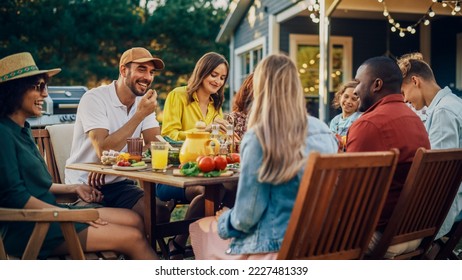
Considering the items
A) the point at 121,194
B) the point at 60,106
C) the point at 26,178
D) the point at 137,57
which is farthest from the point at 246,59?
the point at 26,178

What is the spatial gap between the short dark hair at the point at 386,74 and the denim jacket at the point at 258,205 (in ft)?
2.27

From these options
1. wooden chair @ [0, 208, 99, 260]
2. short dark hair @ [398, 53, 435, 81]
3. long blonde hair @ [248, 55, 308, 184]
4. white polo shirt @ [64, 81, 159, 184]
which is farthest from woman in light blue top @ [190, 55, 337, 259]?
white polo shirt @ [64, 81, 159, 184]

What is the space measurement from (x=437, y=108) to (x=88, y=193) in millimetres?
2075

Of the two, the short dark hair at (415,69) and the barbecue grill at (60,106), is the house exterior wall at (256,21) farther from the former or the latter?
the short dark hair at (415,69)

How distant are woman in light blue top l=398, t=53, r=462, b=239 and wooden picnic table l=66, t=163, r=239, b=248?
3.94 ft

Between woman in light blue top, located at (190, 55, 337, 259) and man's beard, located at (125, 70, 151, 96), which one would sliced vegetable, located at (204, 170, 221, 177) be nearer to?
woman in light blue top, located at (190, 55, 337, 259)

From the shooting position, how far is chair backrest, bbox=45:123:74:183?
12.2ft

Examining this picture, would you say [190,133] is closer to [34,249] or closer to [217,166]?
[217,166]

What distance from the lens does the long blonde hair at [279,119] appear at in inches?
80.0

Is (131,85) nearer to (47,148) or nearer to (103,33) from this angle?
(47,148)

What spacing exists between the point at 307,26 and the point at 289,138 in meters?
9.75

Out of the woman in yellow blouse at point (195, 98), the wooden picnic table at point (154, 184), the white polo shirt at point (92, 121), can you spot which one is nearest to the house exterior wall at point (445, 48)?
the woman in yellow blouse at point (195, 98)

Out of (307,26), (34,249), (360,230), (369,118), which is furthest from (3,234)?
(307,26)

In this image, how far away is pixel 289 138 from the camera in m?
2.06
